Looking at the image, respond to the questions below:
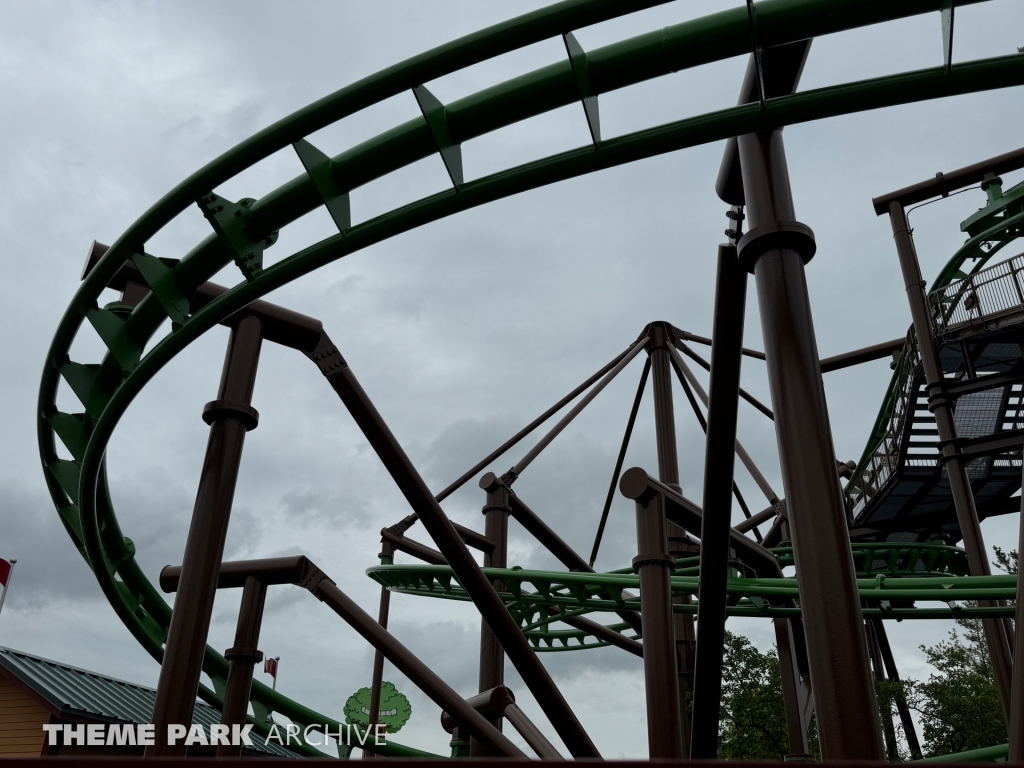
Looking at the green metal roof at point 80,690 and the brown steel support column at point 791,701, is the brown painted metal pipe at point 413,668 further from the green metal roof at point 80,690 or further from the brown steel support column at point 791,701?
the green metal roof at point 80,690

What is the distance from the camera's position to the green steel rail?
3.93m

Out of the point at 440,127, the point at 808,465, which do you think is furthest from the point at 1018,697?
the point at 440,127

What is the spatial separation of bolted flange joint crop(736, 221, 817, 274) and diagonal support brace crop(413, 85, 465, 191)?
5.45 ft

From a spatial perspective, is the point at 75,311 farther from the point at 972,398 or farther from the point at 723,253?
the point at 972,398

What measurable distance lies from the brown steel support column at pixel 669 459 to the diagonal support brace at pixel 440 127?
254 inches

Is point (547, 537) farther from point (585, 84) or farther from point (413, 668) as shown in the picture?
point (585, 84)

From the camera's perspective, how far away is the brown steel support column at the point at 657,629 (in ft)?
17.8

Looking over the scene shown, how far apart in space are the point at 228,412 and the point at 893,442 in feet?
41.6

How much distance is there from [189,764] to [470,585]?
425cm

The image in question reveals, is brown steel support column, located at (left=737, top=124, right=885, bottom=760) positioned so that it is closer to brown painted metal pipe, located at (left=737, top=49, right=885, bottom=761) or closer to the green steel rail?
brown painted metal pipe, located at (left=737, top=49, right=885, bottom=761)

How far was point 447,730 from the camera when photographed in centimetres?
732

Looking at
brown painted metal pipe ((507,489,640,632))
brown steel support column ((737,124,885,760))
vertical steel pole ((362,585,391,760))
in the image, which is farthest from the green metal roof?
brown steel support column ((737,124,885,760))

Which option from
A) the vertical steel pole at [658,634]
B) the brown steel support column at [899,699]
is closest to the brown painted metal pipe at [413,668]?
the vertical steel pole at [658,634]

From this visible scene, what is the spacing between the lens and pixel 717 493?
4504mm
